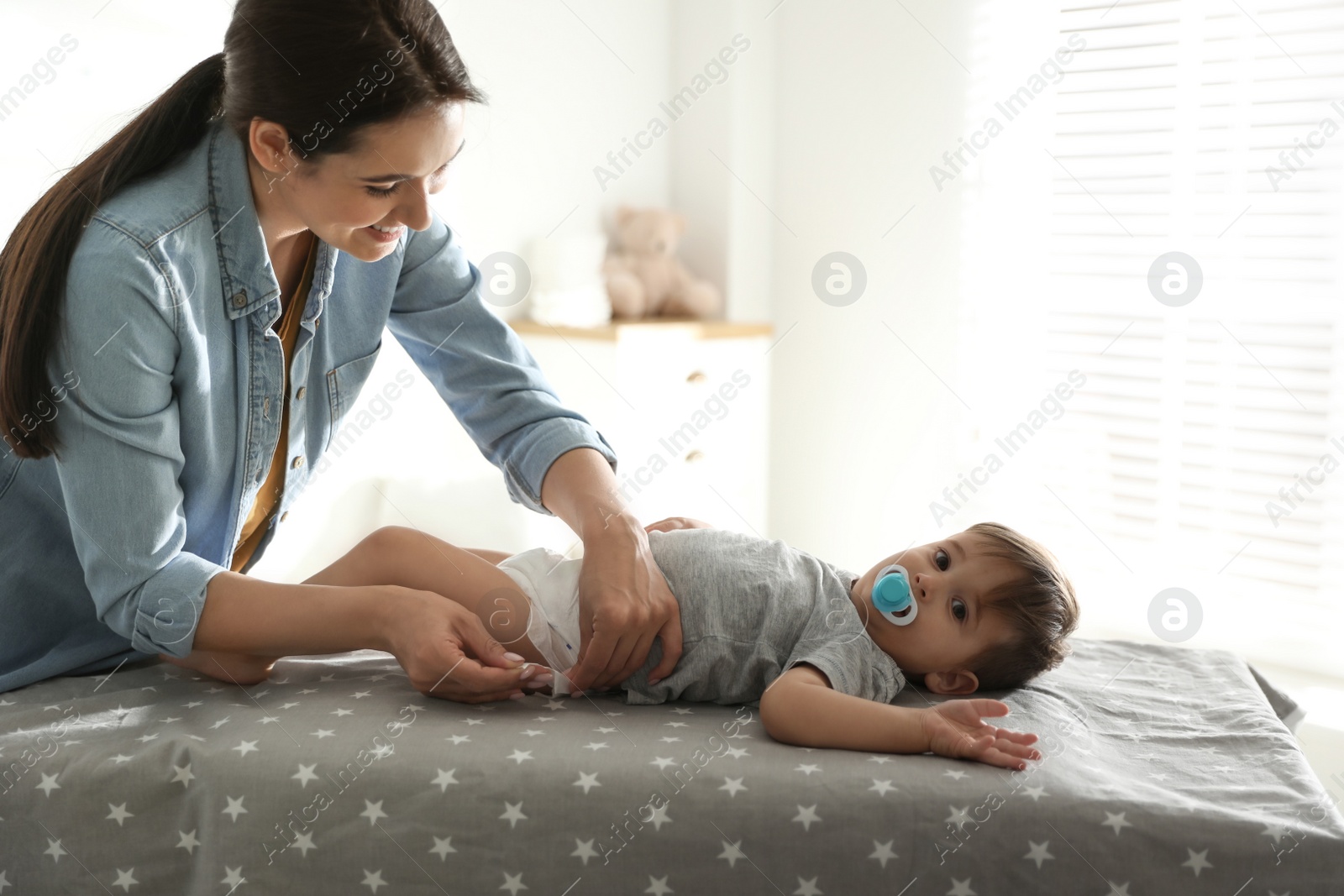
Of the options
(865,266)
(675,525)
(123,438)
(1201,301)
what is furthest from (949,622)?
(865,266)

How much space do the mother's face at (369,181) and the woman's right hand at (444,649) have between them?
0.41m

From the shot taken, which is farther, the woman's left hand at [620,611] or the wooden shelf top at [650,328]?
the wooden shelf top at [650,328]

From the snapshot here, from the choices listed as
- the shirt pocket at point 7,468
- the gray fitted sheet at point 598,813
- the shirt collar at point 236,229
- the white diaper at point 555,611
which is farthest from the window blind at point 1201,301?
the shirt pocket at point 7,468

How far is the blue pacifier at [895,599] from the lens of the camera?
1.32m

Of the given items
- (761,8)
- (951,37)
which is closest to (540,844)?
(951,37)

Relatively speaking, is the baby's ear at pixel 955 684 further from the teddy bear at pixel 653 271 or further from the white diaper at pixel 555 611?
the teddy bear at pixel 653 271

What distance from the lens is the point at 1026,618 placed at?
A: 1307 mm

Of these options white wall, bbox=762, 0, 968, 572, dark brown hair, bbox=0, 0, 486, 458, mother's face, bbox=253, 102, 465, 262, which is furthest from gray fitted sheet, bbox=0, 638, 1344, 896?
white wall, bbox=762, 0, 968, 572

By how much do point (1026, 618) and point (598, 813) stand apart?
605 mm

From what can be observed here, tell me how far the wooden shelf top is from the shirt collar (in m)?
1.53

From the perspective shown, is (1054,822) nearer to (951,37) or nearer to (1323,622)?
(1323,622)

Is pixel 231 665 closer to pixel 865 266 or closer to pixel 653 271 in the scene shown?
pixel 653 271

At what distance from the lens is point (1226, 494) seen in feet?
8.35

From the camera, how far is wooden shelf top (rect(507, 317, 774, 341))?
2734 mm
